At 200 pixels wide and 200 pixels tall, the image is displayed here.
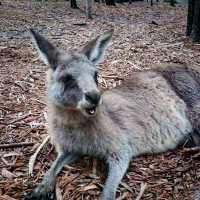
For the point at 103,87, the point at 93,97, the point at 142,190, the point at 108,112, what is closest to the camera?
the point at 93,97

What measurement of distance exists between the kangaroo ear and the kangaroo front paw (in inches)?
51.0

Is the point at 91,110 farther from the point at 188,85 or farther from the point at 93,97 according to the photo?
the point at 188,85

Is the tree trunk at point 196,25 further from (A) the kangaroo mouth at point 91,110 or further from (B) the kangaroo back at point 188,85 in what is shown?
(A) the kangaroo mouth at point 91,110

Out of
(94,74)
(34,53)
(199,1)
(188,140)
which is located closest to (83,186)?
(94,74)

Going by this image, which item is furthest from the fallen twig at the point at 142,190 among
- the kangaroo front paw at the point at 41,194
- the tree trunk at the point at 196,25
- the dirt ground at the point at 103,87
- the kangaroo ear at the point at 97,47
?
the tree trunk at the point at 196,25

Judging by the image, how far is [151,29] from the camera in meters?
10.7

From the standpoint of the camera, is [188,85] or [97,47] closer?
[97,47]

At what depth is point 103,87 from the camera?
6.06m

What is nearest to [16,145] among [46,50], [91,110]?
[46,50]

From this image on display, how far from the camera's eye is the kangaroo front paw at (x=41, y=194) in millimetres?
3629

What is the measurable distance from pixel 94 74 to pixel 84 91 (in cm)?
39

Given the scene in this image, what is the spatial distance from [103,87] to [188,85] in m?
1.43

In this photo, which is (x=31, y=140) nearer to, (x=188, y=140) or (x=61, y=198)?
(x=61, y=198)

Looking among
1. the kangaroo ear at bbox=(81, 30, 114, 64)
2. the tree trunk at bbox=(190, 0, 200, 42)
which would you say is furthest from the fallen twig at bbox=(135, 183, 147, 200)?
the tree trunk at bbox=(190, 0, 200, 42)
